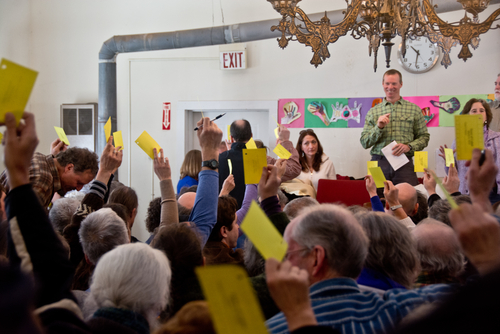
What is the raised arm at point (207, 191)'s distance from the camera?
1891 millimetres

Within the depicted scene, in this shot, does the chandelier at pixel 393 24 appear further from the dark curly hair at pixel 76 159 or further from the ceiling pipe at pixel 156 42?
the dark curly hair at pixel 76 159

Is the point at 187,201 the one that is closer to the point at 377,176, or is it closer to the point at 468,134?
the point at 377,176

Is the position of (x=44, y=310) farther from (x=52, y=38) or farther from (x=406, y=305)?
(x=52, y=38)

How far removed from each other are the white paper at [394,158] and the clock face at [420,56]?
175 cm

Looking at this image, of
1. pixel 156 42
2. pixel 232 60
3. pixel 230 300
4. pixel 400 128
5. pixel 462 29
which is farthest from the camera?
pixel 232 60

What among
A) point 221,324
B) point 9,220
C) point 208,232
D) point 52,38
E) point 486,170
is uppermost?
point 52,38

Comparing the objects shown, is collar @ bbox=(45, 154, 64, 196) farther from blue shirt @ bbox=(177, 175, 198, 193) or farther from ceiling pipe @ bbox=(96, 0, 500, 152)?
ceiling pipe @ bbox=(96, 0, 500, 152)

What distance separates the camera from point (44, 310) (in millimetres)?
902

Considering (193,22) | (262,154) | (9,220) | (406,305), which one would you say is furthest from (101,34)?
(406,305)

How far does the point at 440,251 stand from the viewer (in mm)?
1452

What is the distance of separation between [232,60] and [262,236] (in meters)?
5.05

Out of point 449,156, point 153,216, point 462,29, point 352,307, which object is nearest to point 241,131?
point 153,216

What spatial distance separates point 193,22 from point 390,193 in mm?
4483

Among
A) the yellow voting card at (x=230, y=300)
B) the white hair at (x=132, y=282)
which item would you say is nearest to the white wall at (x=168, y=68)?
the white hair at (x=132, y=282)
